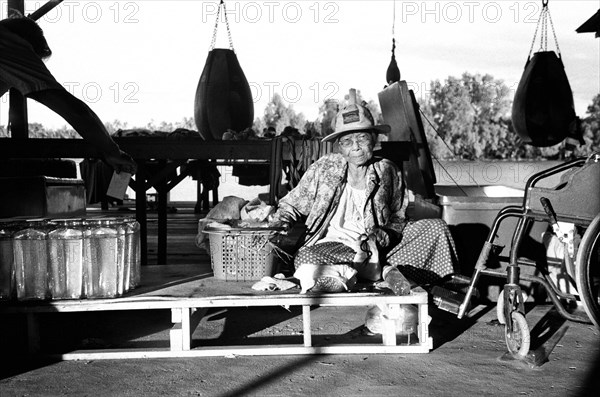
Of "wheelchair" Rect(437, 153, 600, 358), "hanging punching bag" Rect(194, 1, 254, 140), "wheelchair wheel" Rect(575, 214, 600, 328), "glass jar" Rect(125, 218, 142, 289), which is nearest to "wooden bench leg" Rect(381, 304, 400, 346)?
"wheelchair" Rect(437, 153, 600, 358)

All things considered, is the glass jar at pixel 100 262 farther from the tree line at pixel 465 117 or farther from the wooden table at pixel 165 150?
the tree line at pixel 465 117

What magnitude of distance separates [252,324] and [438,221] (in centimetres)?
148

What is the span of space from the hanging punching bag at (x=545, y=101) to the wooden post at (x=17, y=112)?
6.68 meters

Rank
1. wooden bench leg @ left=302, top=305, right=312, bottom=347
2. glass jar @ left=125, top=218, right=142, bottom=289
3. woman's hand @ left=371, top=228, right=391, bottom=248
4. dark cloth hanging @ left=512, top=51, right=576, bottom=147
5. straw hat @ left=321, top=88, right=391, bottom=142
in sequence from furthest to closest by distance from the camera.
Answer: dark cloth hanging @ left=512, top=51, right=576, bottom=147 → straw hat @ left=321, top=88, right=391, bottom=142 → woman's hand @ left=371, top=228, right=391, bottom=248 → glass jar @ left=125, top=218, right=142, bottom=289 → wooden bench leg @ left=302, top=305, right=312, bottom=347

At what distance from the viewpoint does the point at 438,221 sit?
14.9ft

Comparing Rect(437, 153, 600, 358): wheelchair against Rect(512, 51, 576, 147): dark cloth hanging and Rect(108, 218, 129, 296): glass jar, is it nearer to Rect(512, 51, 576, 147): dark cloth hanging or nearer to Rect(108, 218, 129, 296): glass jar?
Rect(108, 218, 129, 296): glass jar

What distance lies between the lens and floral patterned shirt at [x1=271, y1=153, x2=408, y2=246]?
4539 mm

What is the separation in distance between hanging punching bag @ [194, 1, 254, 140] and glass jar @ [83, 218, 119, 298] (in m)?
4.43

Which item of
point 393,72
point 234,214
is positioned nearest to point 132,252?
point 234,214

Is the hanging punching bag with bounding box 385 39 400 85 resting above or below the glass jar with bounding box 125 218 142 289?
above

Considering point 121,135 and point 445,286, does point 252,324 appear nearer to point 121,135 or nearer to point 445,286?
point 445,286

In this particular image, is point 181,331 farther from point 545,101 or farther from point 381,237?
point 545,101

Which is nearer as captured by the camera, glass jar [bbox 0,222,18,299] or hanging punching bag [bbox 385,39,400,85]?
glass jar [bbox 0,222,18,299]

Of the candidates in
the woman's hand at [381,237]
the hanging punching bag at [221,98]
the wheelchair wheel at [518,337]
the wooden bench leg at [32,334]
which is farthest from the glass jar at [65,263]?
the hanging punching bag at [221,98]
